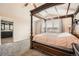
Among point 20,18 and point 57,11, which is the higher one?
point 57,11

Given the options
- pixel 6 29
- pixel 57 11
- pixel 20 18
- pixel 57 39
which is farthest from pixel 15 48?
pixel 57 11

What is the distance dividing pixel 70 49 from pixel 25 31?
0.84 metres

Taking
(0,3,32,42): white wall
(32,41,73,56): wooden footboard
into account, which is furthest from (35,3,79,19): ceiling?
(32,41,73,56): wooden footboard

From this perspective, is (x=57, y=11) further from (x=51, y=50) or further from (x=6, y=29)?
(x=6, y=29)

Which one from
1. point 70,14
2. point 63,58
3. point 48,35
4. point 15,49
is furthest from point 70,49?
point 15,49

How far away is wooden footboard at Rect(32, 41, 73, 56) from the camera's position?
1.76 meters

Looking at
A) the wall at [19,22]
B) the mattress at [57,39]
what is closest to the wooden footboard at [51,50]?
the mattress at [57,39]

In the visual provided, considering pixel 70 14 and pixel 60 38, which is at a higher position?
pixel 70 14

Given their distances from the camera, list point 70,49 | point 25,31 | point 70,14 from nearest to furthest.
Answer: point 70,49 → point 70,14 → point 25,31

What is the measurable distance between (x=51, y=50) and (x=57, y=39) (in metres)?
0.22

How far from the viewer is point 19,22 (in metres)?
1.91

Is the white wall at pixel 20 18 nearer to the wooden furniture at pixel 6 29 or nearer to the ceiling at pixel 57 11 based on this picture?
the wooden furniture at pixel 6 29

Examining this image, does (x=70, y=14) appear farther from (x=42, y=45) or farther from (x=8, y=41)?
(x=8, y=41)

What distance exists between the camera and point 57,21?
1881mm
